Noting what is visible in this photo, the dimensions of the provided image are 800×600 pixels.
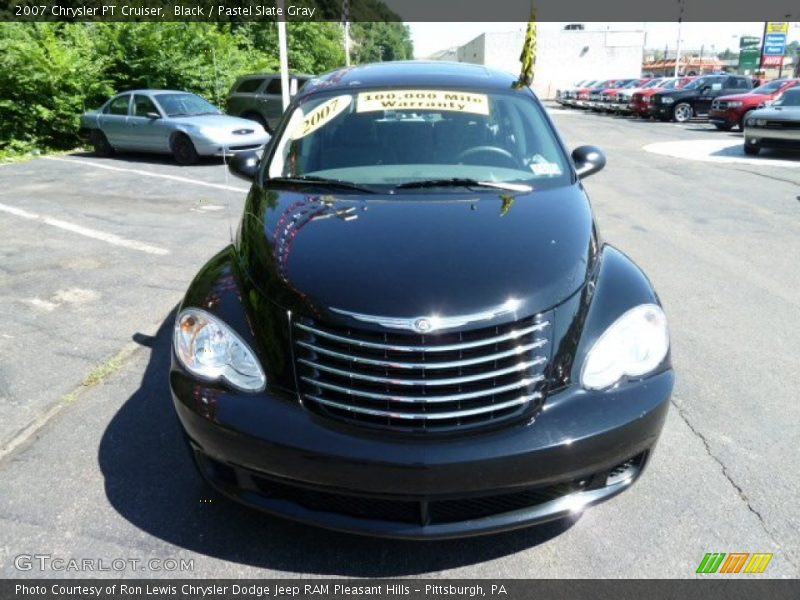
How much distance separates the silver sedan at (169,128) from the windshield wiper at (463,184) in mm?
9964

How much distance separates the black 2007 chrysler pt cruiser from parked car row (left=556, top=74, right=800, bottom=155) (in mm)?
13649

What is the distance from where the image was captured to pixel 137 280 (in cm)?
577

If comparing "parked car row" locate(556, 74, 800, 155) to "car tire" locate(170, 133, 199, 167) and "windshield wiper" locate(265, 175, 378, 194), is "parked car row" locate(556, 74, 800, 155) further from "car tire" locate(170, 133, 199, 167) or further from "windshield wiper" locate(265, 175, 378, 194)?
"windshield wiper" locate(265, 175, 378, 194)

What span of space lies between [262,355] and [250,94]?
53.8 feet

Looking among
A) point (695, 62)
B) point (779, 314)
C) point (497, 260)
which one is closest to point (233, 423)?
point (497, 260)

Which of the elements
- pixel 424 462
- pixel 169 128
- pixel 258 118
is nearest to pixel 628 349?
pixel 424 462

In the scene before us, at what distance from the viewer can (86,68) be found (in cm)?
1620

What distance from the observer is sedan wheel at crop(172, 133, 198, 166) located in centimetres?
1315

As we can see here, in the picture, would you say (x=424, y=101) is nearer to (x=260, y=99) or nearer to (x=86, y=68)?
(x=260, y=99)

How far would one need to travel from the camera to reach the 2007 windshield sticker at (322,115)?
12.6 feet

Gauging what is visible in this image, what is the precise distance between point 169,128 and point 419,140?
36.3ft

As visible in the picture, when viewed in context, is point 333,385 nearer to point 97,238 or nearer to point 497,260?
point 497,260

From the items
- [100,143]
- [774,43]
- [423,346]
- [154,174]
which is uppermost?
[774,43]

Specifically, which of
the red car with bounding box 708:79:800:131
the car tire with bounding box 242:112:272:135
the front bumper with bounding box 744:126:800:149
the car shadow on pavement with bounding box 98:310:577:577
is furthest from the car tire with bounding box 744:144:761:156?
the car shadow on pavement with bounding box 98:310:577:577
